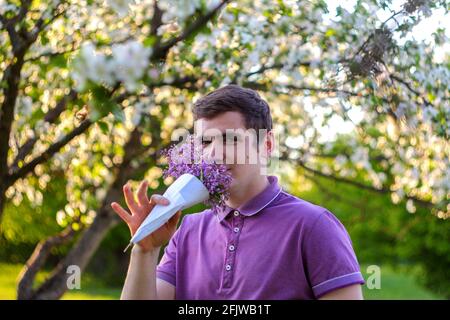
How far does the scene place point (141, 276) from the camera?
2.26 metres

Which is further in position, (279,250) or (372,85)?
(372,85)

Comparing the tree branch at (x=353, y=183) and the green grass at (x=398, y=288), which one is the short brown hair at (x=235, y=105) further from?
the green grass at (x=398, y=288)

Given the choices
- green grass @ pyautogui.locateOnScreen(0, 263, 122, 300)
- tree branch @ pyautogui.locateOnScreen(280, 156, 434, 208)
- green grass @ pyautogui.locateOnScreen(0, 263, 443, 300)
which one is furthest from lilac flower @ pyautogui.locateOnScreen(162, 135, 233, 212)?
green grass @ pyautogui.locateOnScreen(0, 263, 122, 300)

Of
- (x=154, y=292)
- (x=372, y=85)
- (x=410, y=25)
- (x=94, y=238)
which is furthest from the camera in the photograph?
(x=94, y=238)

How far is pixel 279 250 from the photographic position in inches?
85.5

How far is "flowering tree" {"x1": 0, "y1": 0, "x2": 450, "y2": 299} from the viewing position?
3.61 meters

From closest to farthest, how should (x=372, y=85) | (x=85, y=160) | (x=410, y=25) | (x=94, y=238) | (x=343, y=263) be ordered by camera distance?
1. (x=343, y=263)
2. (x=410, y=25)
3. (x=372, y=85)
4. (x=94, y=238)
5. (x=85, y=160)

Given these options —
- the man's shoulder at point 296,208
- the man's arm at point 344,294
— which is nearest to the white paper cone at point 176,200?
the man's shoulder at point 296,208

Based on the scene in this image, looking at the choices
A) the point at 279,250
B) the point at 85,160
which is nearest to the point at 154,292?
the point at 279,250

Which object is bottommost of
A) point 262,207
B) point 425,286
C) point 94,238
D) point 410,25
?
point 425,286

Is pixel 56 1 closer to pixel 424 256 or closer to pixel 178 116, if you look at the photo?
pixel 178 116

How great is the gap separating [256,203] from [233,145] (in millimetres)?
203

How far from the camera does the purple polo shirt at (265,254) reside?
2.11 metres

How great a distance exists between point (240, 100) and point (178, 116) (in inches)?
164
